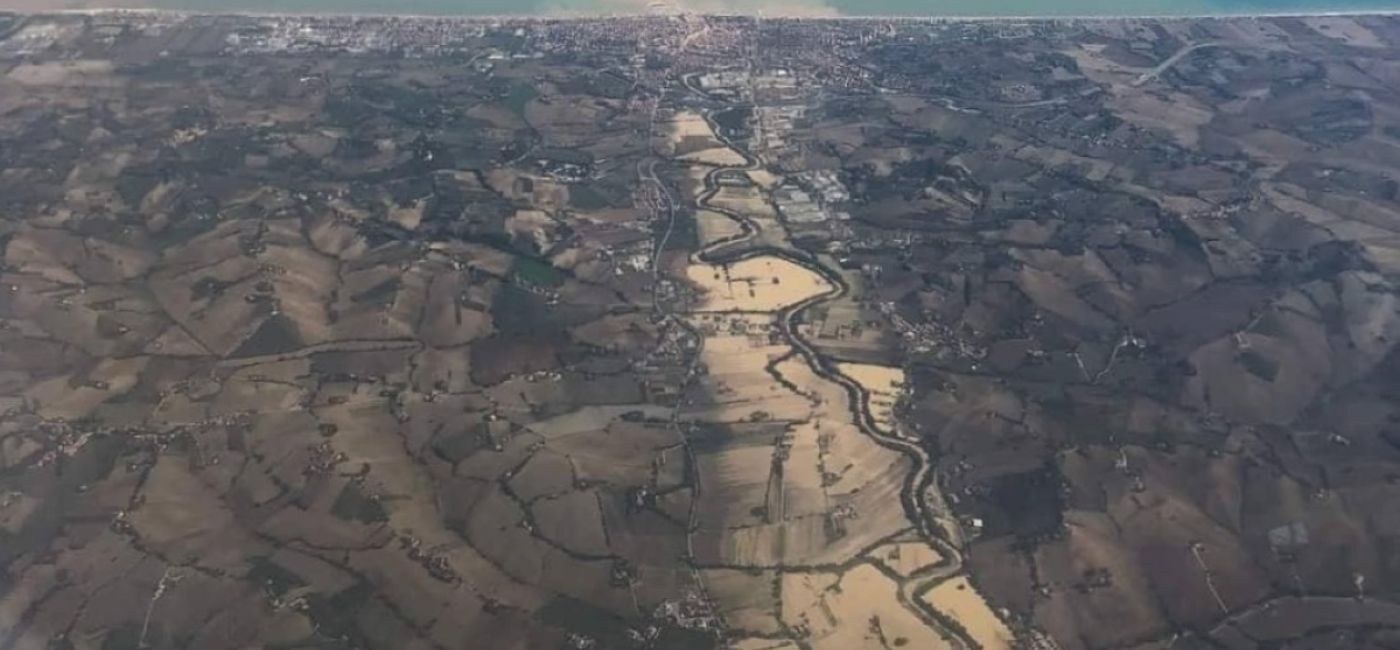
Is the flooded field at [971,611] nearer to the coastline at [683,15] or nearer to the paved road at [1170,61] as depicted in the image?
the paved road at [1170,61]

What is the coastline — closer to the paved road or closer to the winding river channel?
the paved road

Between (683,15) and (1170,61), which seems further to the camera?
(683,15)

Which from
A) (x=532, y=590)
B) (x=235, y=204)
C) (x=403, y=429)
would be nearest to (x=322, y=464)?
(x=403, y=429)

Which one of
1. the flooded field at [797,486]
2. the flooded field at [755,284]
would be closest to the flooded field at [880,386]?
the flooded field at [797,486]

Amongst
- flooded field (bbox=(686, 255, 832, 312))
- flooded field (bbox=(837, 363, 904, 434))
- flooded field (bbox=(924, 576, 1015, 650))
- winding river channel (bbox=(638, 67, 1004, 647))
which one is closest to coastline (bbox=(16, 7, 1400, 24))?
winding river channel (bbox=(638, 67, 1004, 647))

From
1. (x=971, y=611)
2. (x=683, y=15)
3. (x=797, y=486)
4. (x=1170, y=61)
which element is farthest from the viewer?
(x=683, y=15)

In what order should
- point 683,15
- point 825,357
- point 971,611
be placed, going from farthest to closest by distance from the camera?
1. point 683,15
2. point 825,357
3. point 971,611

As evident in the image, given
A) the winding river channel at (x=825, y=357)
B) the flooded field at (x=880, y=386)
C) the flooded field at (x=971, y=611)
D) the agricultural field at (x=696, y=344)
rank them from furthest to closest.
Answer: the flooded field at (x=880, y=386) → the winding river channel at (x=825, y=357) → the agricultural field at (x=696, y=344) → the flooded field at (x=971, y=611)

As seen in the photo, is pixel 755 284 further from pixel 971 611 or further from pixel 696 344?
pixel 971 611

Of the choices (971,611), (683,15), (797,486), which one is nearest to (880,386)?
(797,486)
